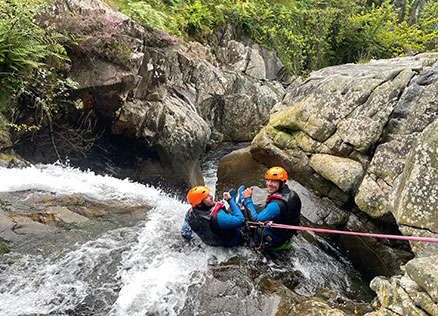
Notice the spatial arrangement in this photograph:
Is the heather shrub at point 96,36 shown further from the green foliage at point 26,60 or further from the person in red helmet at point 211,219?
the person in red helmet at point 211,219

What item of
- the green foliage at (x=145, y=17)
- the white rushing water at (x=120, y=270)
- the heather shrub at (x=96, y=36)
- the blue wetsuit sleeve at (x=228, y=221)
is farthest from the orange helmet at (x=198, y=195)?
the green foliage at (x=145, y=17)

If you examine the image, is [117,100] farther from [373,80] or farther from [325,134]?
[373,80]

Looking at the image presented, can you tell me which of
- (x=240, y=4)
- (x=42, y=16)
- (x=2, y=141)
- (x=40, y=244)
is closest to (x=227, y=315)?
(x=40, y=244)

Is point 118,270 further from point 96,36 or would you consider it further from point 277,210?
point 96,36

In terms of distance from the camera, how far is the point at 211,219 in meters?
4.96

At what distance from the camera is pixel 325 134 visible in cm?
733

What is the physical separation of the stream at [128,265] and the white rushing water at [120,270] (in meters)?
0.01

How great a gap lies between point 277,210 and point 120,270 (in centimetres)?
302

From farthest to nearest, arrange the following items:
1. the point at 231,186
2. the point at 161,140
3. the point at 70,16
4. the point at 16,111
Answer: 1. the point at 161,140
2. the point at 231,186
3. the point at 70,16
4. the point at 16,111

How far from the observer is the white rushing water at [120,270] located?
374 centimetres

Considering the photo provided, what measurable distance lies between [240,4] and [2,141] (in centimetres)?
1761

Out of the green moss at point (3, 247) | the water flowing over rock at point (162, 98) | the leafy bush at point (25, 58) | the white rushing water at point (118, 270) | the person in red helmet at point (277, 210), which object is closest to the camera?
the white rushing water at point (118, 270)

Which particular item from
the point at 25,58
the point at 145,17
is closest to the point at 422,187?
the point at 25,58

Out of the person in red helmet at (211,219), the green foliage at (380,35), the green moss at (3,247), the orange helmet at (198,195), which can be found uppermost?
the green foliage at (380,35)
